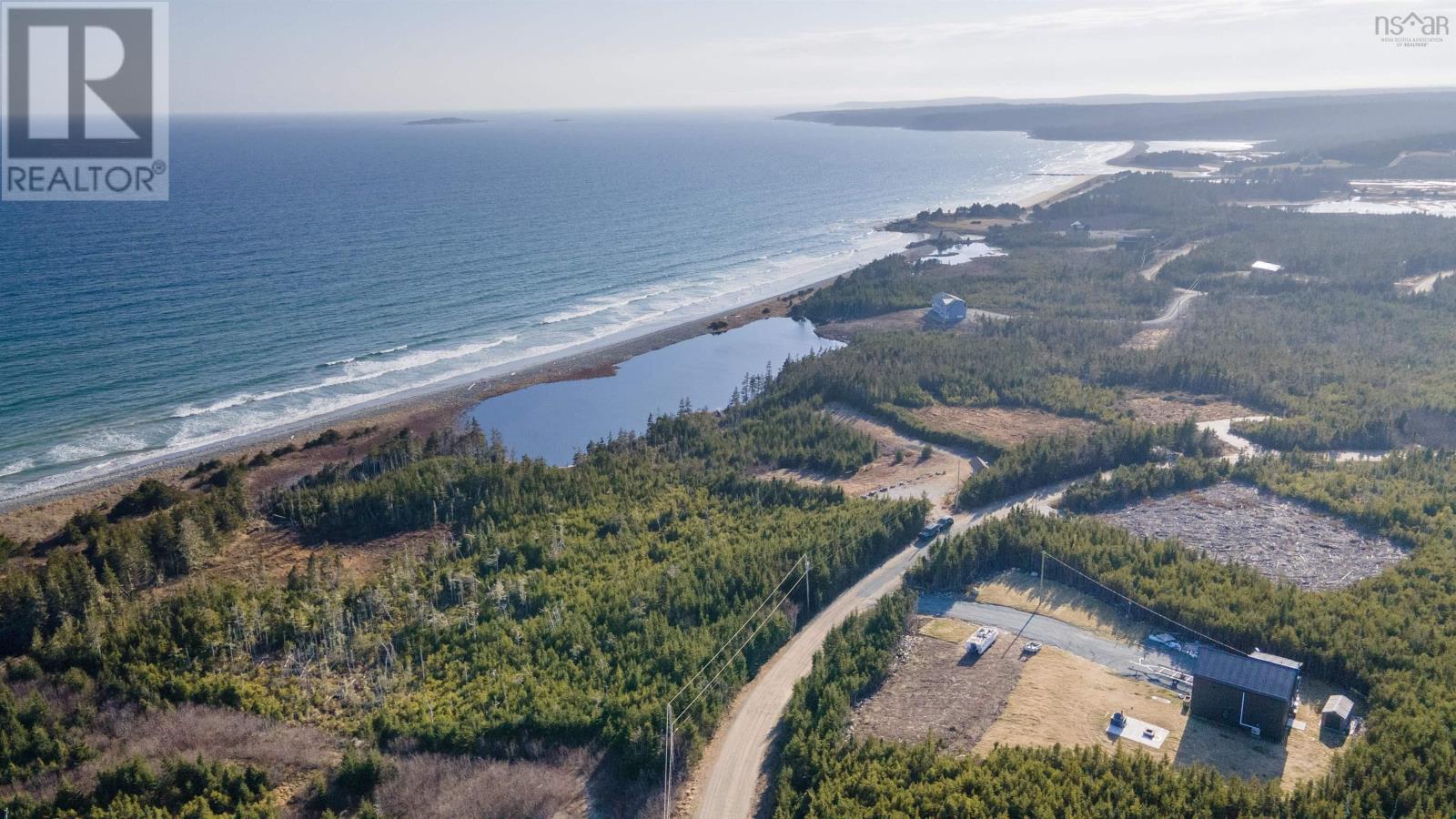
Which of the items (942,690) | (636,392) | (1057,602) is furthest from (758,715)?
(636,392)

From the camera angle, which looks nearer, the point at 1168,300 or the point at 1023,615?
the point at 1023,615

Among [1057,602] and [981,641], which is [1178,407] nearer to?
[1057,602]

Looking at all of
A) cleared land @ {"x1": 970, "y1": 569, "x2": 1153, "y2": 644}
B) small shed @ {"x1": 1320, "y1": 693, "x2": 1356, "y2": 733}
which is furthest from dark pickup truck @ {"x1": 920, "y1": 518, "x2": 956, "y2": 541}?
small shed @ {"x1": 1320, "y1": 693, "x2": 1356, "y2": 733}

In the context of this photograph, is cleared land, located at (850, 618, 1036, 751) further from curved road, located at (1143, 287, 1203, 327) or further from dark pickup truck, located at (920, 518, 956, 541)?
curved road, located at (1143, 287, 1203, 327)

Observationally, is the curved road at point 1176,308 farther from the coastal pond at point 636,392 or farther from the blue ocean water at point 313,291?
the blue ocean water at point 313,291

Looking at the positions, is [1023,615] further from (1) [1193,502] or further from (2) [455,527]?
(2) [455,527]

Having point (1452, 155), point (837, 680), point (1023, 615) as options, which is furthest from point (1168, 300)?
point (1452, 155)
